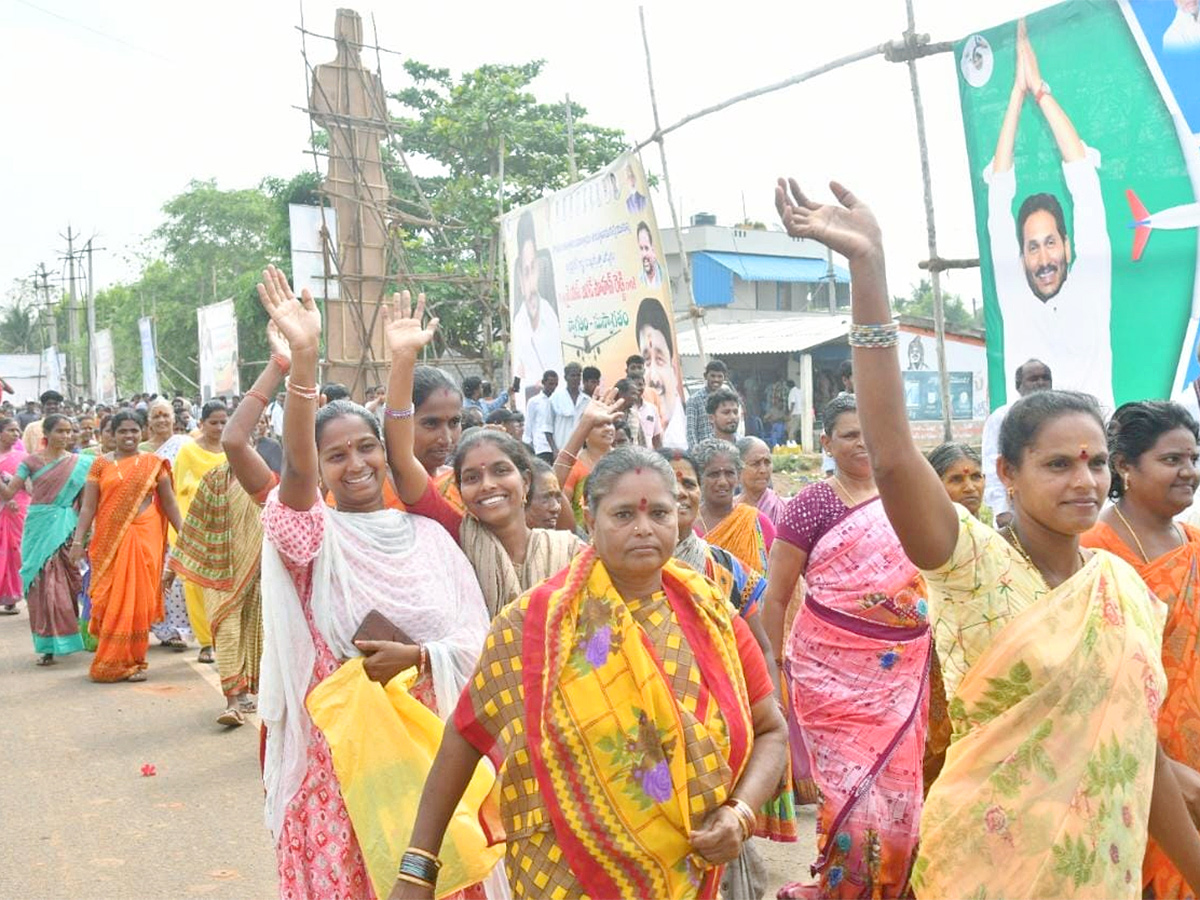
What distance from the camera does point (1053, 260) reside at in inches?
249

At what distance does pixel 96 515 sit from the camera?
9016mm

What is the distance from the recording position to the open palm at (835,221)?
7.51 ft

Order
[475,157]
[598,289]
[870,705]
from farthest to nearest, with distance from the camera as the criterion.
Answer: [475,157] → [598,289] → [870,705]

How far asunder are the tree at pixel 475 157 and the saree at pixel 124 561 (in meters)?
15.1

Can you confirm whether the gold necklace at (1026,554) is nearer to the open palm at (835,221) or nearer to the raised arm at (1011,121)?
the open palm at (835,221)

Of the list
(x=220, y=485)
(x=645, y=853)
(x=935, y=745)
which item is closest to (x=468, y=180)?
(x=220, y=485)

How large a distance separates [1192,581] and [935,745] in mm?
1391

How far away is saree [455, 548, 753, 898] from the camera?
2.43 meters

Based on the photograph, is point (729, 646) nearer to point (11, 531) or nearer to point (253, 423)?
point (253, 423)

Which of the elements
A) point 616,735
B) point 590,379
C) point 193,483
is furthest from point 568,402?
point 616,735

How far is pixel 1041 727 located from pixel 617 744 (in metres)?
0.82

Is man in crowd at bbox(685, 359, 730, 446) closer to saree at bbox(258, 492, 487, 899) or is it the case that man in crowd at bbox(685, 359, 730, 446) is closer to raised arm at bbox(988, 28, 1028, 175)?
raised arm at bbox(988, 28, 1028, 175)

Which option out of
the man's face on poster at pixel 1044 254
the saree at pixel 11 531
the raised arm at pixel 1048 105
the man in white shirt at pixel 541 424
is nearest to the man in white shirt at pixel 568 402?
the man in white shirt at pixel 541 424

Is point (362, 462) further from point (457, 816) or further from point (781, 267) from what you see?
point (781, 267)
